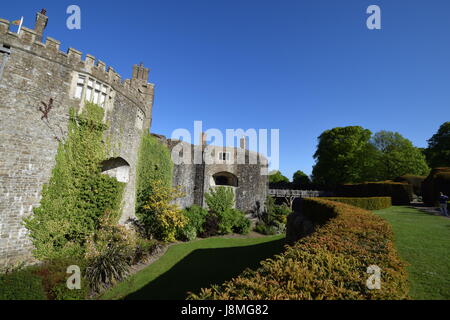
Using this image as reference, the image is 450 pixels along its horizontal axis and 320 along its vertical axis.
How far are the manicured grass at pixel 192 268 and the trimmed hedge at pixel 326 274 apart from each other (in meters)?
5.02

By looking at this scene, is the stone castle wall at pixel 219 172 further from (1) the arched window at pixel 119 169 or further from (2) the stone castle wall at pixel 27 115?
(2) the stone castle wall at pixel 27 115

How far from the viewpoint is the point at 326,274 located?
4.07m

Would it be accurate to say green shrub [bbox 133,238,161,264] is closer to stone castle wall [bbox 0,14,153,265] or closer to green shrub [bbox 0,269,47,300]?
stone castle wall [bbox 0,14,153,265]

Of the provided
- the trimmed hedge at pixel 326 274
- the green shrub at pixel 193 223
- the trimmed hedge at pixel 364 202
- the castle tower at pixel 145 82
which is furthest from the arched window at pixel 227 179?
the trimmed hedge at pixel 326 274

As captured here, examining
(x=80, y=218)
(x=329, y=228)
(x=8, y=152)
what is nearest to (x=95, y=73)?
(x=8, y=152)

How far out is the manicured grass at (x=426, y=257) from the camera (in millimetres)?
4660

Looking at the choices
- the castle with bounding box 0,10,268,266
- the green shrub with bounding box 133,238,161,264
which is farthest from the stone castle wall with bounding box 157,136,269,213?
the castle with bounding box 0,10,268,266

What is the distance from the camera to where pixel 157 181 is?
1689 centimetres

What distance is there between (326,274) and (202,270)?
30.6 feet

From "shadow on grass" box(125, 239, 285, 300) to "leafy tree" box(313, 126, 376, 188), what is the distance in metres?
23.9
